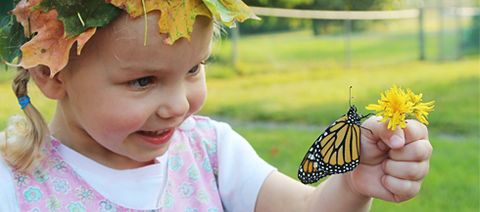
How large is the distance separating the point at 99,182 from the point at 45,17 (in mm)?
513

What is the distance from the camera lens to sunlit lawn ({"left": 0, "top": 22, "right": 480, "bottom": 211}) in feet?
17.9

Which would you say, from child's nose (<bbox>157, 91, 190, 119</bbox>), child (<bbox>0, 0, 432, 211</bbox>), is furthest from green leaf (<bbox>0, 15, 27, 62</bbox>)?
child's nose (<bbox>157, 91, 190, 119</bbox>)

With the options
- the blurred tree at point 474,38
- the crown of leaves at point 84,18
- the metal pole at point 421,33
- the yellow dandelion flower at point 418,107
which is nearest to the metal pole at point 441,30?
the metal pole at point 421,33

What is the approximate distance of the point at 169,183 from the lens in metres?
2.30

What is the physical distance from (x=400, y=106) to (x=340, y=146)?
201 millimetres

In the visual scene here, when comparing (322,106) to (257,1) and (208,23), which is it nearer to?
(257,1)

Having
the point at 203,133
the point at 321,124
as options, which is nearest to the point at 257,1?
the point at 321,124

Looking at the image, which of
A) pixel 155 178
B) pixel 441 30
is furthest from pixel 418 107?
pixel 441 30

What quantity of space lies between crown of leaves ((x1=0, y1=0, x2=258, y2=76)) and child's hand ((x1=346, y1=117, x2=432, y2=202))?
42 centimetres

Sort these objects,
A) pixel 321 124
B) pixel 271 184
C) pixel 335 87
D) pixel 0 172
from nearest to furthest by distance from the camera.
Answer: pixel 0 172 < pixel 271 184 < pixel 321 124 < pixel 335 87

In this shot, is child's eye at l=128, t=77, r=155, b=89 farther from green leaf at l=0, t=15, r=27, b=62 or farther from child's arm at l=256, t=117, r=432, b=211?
child's arm at l=256, t=117, r=432, b=211

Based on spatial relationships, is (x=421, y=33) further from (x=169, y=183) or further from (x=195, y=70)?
(x=195, y=70)

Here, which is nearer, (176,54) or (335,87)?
(176,54)

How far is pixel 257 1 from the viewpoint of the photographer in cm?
539
